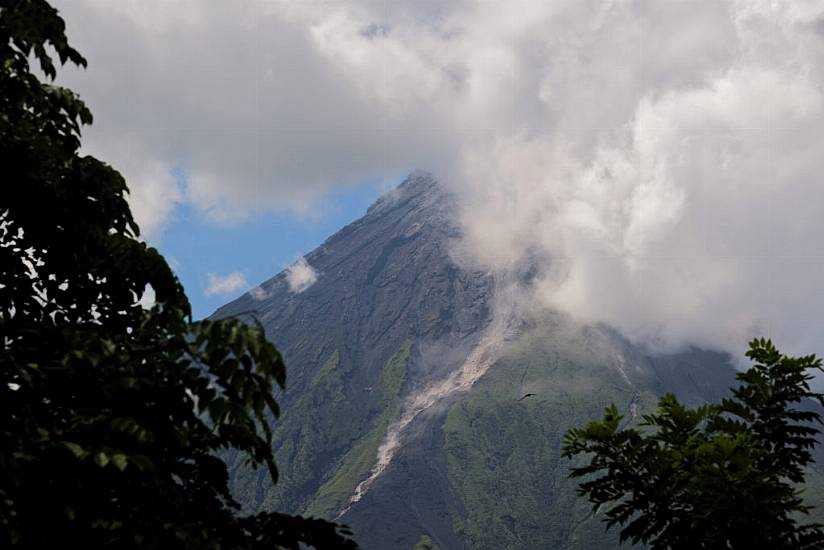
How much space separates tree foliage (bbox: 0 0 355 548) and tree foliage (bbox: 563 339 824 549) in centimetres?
881

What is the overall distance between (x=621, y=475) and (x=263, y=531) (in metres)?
9.73

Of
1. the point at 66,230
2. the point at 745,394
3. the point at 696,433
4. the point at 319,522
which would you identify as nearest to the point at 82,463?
the point at 319,522

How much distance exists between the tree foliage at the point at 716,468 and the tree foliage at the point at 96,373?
8807 millimetres

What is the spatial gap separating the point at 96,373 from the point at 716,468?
11.9 meters

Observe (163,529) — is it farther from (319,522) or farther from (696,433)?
(696,433)

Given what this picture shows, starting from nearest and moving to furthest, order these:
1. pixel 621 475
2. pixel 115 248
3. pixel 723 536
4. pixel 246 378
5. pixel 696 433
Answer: pixel 246 378, pixel 115 248, pixel 723 536, pixel 621 475, pixel 696 433

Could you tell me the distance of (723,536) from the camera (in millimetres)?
16234

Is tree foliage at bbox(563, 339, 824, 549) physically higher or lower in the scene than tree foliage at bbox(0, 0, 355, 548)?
lower

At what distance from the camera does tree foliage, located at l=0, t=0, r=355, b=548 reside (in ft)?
28.5

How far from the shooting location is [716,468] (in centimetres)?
1633

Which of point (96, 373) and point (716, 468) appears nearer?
point (96, 373)

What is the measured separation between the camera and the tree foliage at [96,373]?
341 inches

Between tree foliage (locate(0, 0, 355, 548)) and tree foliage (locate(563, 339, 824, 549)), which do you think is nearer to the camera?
tree foliage (locate(0, 0, 355, 548))

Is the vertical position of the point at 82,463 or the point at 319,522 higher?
the point at 82,463
